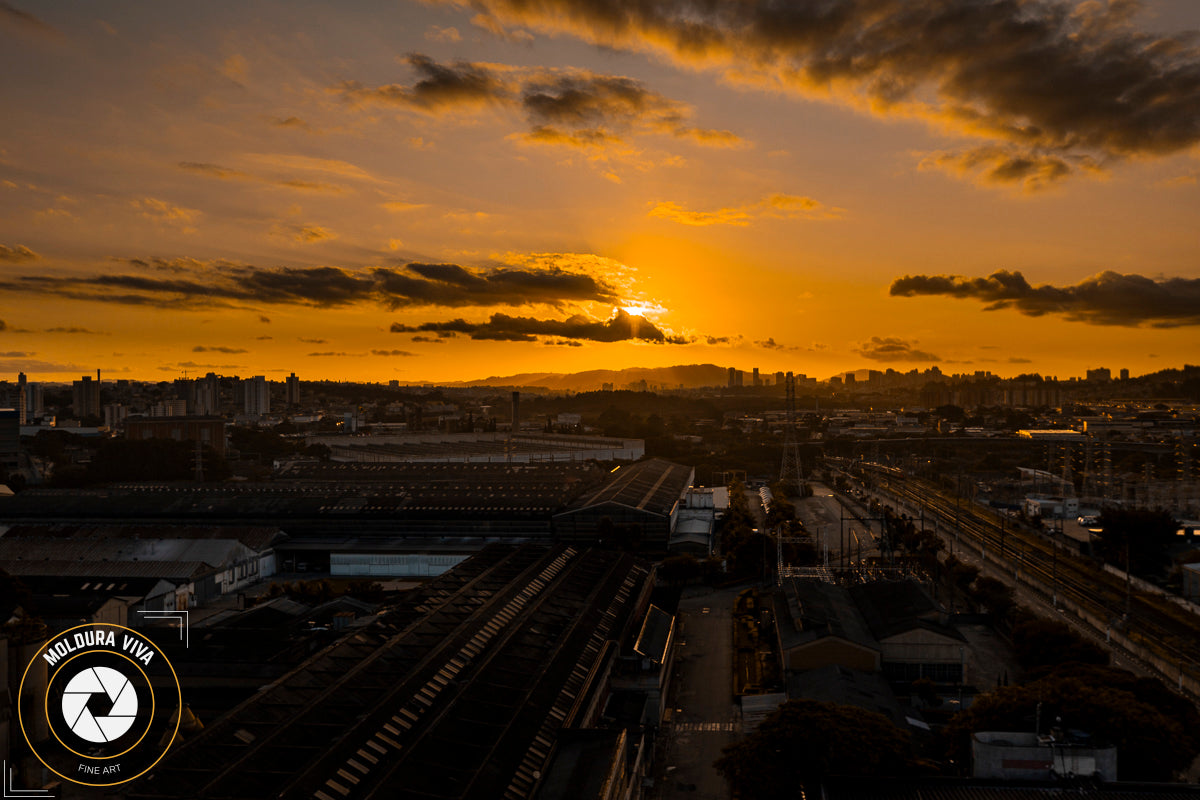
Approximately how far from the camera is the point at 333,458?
184 ft

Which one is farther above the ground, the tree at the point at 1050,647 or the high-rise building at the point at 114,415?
the high-rise building at the point at 114,415

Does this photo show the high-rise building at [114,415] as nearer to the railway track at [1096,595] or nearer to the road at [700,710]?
the railway track at [1096,595]

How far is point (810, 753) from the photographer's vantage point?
962cm

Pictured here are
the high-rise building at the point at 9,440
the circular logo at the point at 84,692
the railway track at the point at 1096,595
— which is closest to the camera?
the circular logo at the point at 84,692

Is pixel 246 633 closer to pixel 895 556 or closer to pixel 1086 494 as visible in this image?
pixel 895 556

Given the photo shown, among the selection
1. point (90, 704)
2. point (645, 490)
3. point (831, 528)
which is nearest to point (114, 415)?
point (645, 490)

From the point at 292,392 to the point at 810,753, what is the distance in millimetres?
A: 122356

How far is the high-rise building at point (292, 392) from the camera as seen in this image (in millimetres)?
121938

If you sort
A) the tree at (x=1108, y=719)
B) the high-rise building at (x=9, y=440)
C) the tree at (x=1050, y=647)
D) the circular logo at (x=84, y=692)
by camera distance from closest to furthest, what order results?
the circular logo at (x=84, y=692), the tree at (x=1108, y=719), the tree at (x=1050, y=647), the high-rise building at (x=9, y=440)

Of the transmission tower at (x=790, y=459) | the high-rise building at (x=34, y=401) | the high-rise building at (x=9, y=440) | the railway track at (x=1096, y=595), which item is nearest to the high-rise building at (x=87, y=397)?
the high-rise building at (x=34, y=401)

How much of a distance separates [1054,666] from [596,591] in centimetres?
797

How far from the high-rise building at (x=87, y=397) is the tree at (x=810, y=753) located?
101457 mm

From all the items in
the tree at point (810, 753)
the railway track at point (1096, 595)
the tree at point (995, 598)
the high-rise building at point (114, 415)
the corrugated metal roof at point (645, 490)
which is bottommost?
the railway track at point (1096, 595)

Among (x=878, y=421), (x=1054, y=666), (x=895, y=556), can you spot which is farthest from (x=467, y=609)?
(x=878, y=421)
